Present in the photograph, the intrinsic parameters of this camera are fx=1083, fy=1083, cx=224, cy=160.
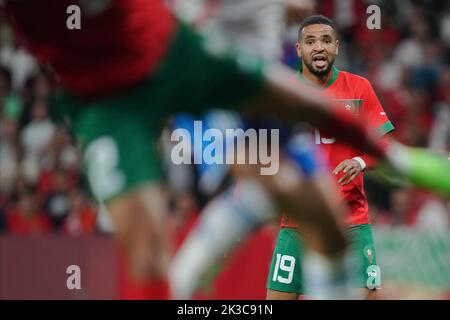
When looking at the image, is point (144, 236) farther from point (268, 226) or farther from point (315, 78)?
point (268, 226)

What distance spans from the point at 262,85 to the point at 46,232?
728 cm

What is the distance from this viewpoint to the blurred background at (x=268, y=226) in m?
9.54

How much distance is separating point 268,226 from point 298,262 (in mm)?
3266

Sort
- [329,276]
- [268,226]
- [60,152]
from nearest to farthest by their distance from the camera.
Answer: [329,276], [268,226], [60,152]

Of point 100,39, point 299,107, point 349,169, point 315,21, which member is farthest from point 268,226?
point 100,39

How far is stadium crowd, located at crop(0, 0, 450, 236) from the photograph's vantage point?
34.5 ft

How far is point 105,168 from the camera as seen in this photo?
166 inches

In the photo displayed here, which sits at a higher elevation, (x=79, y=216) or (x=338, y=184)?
(x=338, y=184)

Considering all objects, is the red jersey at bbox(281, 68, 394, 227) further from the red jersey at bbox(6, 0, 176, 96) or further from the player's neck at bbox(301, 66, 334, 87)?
the red jersey at bbox(6, 0, 176, 96)

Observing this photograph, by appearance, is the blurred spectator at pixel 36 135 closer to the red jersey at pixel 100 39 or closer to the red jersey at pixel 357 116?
the red jersey at pixel 357 116

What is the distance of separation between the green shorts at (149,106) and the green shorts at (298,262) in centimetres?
222

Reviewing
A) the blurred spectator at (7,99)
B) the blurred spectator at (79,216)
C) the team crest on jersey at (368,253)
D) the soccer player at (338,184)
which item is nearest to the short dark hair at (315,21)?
the soccer player at (338,184)
